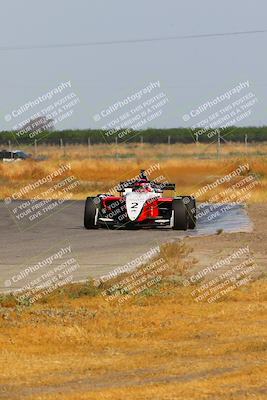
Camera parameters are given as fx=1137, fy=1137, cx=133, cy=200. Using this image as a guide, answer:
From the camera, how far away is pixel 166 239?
95.3ft

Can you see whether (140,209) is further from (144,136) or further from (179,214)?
(144,136)

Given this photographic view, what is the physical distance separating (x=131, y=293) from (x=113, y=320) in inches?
108

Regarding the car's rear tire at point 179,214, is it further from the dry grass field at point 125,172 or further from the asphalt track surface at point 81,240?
the dry grass field at point 125,172

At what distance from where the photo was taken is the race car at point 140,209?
31188 millimetres

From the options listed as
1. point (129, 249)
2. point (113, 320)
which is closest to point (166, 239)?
point (129, 249)

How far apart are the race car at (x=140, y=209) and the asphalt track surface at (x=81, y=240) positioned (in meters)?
0.29

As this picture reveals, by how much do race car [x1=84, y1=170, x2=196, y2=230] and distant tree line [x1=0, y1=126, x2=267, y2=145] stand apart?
76548 mm

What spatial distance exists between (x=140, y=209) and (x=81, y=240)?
2.86 m

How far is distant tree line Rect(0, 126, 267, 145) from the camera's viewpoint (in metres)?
113

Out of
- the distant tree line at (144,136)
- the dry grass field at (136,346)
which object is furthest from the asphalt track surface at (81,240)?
the distant tree line at (144,136)

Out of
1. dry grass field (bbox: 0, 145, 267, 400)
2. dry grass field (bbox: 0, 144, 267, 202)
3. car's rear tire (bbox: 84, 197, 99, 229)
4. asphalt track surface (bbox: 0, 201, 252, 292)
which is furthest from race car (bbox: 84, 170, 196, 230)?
dry grass field (bbox: 0, 145, 267, 400)

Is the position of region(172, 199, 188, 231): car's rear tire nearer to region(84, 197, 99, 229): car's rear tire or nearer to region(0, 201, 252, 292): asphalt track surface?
region(0, 201, 252, 292): asphalt track surface

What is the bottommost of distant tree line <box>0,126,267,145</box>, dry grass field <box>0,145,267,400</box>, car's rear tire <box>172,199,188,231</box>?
distant tree line <box>0,126,267,145</box>

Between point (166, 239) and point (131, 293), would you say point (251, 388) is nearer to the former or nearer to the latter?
point (131, 293)
